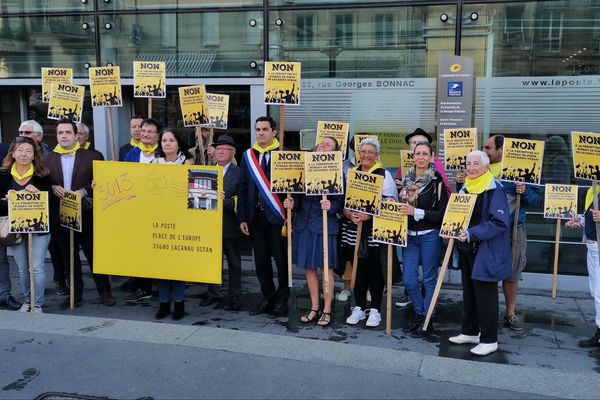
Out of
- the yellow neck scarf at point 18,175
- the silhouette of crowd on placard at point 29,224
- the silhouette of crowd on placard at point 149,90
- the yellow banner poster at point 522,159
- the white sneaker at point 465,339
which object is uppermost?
the silhouette of crowd on placard at point 149,90

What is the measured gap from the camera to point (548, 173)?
7008 millimetres

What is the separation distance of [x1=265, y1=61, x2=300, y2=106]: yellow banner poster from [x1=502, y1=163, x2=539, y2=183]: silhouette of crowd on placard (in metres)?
2.13

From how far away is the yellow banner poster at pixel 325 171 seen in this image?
5.09m

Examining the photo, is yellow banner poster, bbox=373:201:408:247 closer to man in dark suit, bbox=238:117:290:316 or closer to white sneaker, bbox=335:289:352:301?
man in dark suit, bbox=238:117:290:316

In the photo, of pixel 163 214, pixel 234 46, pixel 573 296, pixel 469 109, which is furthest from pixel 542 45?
pixel 163 214

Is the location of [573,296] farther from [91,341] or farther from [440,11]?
[91,341]

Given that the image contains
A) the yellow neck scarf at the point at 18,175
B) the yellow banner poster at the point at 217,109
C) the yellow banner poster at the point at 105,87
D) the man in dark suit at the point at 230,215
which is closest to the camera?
the yellow neck scarf at the point at 18,175

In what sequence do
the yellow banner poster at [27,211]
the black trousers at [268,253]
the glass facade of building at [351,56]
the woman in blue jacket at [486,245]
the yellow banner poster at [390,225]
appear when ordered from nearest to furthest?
the woman in blue jacket at [486,245], the yellow banner poster at [390,225], the yellow banner poster at [27,211], the black trousers at [268,253], the glass facade of building at [351,56]

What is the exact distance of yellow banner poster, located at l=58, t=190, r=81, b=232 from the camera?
18.8 feet

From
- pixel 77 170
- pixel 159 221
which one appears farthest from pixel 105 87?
pixel 159 221

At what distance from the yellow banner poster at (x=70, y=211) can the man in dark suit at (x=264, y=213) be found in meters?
1.64

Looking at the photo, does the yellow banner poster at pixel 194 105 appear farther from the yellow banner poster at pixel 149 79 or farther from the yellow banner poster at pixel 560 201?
the yellow banner poster at pixel 560 201

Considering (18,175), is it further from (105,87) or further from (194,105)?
(194,105)

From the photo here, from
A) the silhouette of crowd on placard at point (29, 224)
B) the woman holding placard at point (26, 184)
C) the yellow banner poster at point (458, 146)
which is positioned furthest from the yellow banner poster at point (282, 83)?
the silhouette of crowd on placard at point (29, 224)
